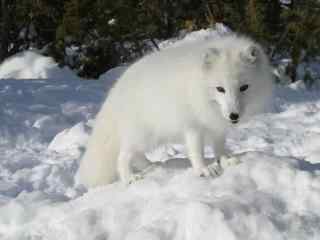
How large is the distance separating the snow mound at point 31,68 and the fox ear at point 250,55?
7.72 metres

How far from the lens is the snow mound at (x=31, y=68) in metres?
11.9

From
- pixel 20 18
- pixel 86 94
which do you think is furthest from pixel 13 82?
pixel 20 18

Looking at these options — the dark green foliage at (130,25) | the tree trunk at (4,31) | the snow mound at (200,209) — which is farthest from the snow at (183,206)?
the tree trunk at (4,31)

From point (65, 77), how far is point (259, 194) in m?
8.32

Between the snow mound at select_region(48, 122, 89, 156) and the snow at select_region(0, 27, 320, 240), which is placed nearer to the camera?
the snow at select_region(0, 27, 320, 240)

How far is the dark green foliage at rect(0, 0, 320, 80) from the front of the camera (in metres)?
10.3

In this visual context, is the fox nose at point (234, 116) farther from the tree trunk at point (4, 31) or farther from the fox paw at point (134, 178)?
the tree trunk at point (4, 31)

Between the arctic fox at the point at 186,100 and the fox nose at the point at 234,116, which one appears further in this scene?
the arctic fox at the point at 186,100

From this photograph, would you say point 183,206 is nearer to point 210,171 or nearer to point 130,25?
point 210,171

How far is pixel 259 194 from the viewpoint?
11.4 ft

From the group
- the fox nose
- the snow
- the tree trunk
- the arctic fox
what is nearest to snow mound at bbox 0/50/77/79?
the tree trunk

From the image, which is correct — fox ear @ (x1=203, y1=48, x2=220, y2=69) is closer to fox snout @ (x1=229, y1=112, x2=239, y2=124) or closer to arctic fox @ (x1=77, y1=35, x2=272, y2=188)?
arctic fox @ (x1=77, y1=35, x2=272, y2=188)

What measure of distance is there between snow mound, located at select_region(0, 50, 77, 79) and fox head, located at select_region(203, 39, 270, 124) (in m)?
7.71

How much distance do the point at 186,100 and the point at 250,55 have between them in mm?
521
